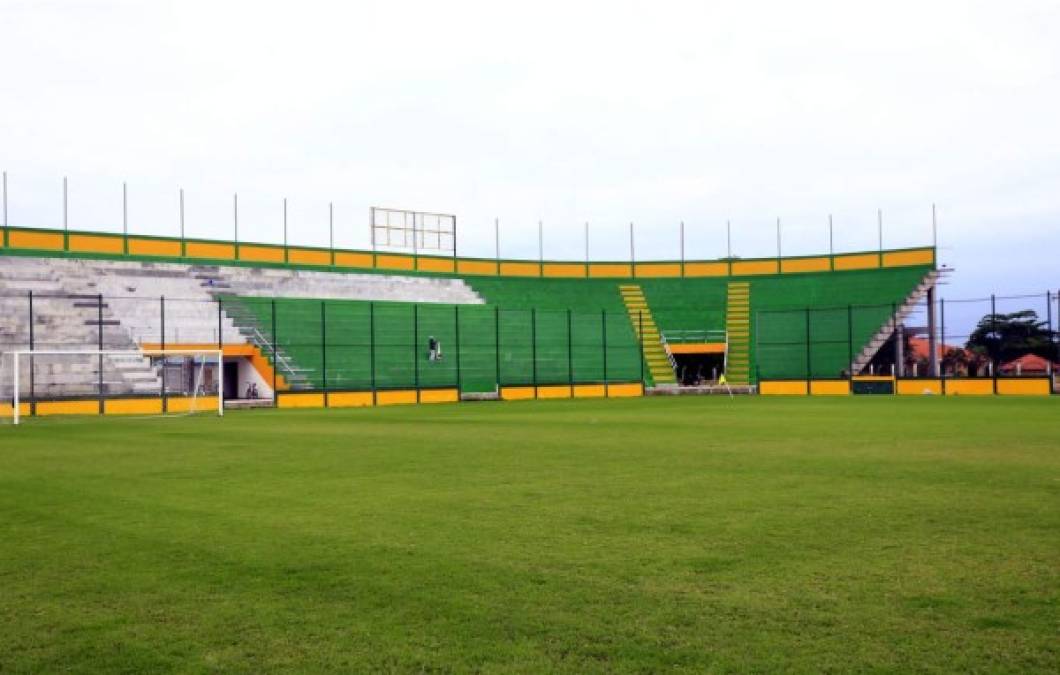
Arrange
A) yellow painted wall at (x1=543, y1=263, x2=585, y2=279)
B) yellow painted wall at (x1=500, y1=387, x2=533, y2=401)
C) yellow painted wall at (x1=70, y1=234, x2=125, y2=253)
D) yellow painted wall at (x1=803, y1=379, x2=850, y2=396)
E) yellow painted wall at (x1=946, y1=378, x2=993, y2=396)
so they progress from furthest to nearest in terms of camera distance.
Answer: yellow painted wall at (x1=543, y1=263, x2=585, y2=279) → yellow painted wall at (x1=70, y1=234, x2=125, y2=253) → yellow painted wall at (x1=803, y1=379, x2=850, y2=396) → yellow painted wall at (x1=500, y1=387, x2=533, y2=401) → yellow painted wall at (x1=946, y1=378, x2=993, y2=396)

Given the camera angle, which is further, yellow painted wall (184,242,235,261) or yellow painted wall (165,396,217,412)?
yellow painted wall (184,242,235,261)

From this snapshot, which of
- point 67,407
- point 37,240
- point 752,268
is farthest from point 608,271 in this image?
point 67,407

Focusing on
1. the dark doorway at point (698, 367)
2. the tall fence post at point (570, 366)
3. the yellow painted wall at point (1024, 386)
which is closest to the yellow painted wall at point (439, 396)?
the tall fence post at point (570, 366)

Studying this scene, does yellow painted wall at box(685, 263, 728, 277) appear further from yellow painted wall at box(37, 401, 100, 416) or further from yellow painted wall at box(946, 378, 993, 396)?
yellow painted wall at box(37, 401, 100, 416)

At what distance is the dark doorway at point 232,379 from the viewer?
166ft

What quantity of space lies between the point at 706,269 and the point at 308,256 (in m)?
26.6

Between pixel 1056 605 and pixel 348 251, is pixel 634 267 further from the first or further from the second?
pixel 1056 605

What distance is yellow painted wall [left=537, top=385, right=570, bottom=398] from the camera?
50.8m

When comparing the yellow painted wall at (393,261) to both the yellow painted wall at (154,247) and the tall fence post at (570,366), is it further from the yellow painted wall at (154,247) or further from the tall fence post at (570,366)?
the yellow painted wall at (154,247)

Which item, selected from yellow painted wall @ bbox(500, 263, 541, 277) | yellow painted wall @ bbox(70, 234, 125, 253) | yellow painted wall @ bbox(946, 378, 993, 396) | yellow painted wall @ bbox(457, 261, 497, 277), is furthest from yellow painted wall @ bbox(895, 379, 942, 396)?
yellow painted wall @ bbox(70, 234, 125, 253)

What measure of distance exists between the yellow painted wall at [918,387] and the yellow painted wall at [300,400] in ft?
88.6

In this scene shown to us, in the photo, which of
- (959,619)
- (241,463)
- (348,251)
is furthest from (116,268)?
(959,619)

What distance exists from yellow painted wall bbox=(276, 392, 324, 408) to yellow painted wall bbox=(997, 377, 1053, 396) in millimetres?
30259

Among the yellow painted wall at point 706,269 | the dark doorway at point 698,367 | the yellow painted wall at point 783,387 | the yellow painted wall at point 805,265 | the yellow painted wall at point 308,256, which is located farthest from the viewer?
the yellow painted wall at point 706,269
